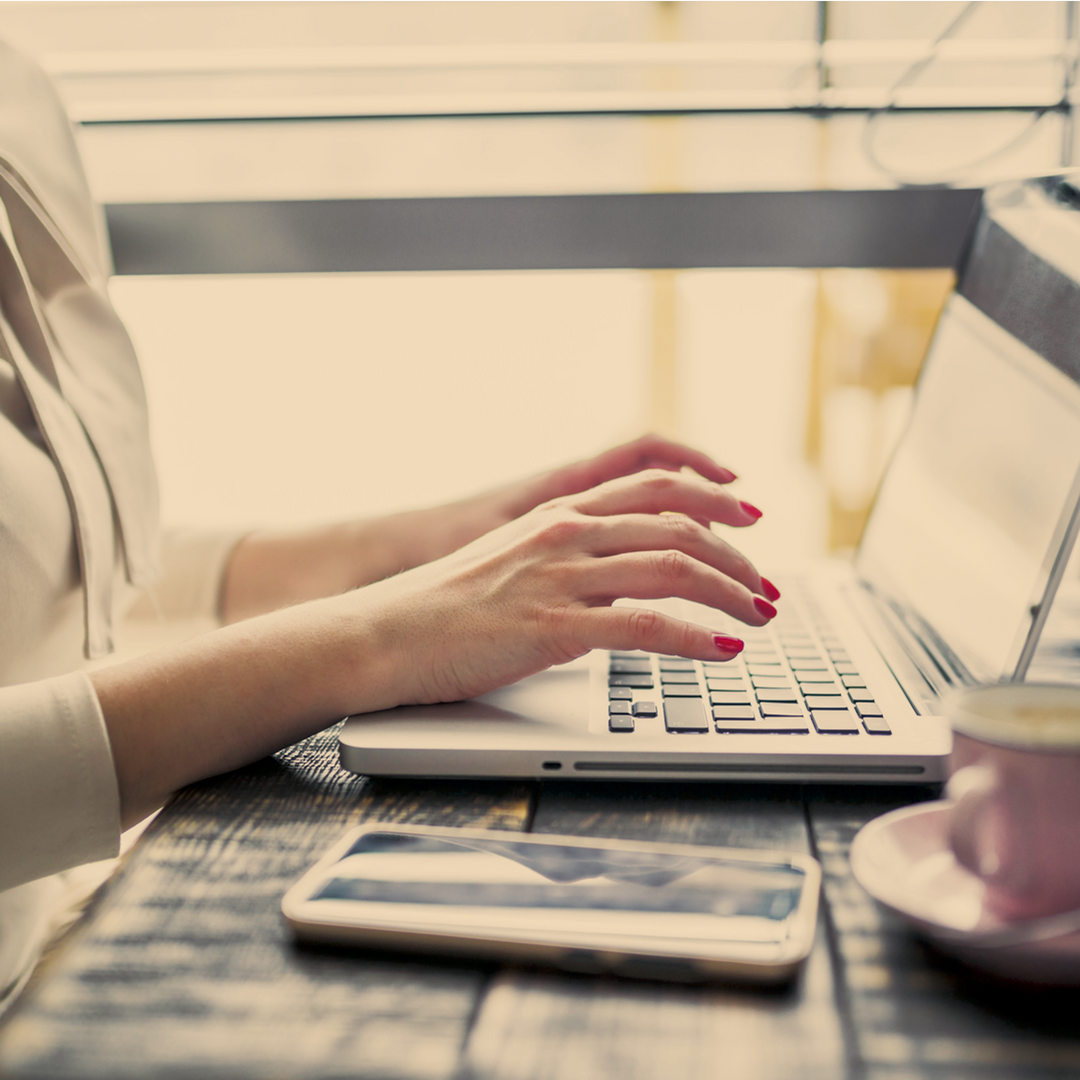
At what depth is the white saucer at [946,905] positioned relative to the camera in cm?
24

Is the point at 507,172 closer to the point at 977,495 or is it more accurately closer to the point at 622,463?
the point at 622,463

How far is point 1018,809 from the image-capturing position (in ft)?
0.85

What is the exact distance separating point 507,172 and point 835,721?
87 cm

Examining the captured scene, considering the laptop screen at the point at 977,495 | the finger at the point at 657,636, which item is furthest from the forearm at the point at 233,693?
the laptop screen at the point at 977,495

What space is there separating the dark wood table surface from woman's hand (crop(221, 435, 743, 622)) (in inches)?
15.8

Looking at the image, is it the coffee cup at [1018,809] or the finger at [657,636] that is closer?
the coffee cup at [1018,809]

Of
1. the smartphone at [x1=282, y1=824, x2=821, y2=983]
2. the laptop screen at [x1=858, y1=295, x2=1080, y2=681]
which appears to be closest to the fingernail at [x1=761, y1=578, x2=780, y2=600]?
the laptop screen at [x1=858, y1=295, x2=1080, y2=681]

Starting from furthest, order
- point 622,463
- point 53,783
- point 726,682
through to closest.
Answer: point 622,463 → point 726,682 → point 53,783

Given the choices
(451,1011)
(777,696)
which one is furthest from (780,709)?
(451,1011)

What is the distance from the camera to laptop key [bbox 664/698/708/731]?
41 cm

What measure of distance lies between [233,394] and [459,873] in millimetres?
1282

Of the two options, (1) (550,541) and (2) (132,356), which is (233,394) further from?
(1) (550,541)

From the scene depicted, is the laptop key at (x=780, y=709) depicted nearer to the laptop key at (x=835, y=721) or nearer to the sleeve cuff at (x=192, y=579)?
the laptop key at (x=835, y=721)

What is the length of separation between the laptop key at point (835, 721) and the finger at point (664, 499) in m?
0.16
